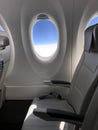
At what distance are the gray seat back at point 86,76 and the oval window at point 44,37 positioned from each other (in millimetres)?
825

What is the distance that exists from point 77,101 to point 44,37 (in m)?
1.31

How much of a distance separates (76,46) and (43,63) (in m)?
0.48

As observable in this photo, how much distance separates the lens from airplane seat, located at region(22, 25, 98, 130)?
5.36ft

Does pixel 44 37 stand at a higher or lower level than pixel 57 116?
higher

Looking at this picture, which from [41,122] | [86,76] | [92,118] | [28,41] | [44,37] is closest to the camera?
[92,118]

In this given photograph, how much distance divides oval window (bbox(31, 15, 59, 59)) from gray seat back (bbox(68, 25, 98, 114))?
0.82 meters

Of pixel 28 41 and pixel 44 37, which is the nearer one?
pixel 28 41

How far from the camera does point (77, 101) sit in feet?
7.15

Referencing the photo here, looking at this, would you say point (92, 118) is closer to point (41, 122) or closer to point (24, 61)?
point (41, 122)

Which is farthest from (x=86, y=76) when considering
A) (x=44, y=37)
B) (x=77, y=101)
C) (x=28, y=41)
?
(x=44, y=37)

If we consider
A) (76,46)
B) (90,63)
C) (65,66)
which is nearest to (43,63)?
(65,66)

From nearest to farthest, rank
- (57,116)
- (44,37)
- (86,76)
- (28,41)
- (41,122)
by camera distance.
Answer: (57,116) → (41,122) → (86,76) → (28,41) → (44,37)

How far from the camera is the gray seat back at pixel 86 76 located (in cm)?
182

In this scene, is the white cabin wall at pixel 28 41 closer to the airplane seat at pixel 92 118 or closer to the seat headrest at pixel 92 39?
the seat headrest at pixel 92 39
